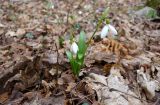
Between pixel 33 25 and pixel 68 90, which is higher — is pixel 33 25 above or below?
above

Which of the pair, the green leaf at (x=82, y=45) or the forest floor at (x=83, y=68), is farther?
the green leaf at (x=82, y=45)

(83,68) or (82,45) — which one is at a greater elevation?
(82,45)

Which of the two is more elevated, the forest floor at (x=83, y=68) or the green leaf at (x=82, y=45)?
the green leaf at (x=82, y=45)

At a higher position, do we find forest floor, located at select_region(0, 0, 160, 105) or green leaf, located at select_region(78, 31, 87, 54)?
green leaf, located at select_region(78, 31, 87, 54)

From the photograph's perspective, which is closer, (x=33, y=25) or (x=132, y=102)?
(x=132, y=102)

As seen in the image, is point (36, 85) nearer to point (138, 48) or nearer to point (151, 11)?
point (138, 48)

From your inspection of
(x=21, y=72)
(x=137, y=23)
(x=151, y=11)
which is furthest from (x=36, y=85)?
(x=151, y=11)

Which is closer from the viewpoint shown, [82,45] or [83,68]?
[82,45]

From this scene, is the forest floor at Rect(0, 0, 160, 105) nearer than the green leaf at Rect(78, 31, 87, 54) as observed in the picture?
Yes
